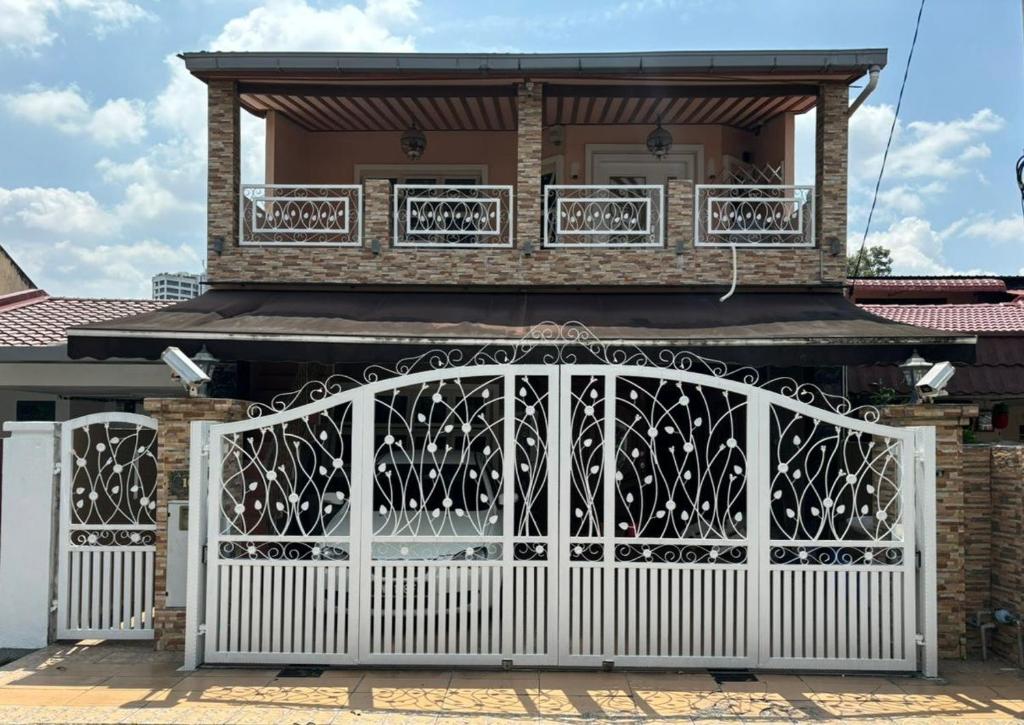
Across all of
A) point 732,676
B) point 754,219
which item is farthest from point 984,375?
point 732,676

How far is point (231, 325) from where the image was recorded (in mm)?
10148

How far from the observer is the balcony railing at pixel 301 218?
1252 cm

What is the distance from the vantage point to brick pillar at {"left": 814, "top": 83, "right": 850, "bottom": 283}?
40.6ft

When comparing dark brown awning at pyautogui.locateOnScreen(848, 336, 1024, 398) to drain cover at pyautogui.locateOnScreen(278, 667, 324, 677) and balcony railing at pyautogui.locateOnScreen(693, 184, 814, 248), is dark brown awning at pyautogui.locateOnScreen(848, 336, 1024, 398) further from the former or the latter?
drain cover at pyautogui.locateOnScreen(278, 667, 324, 677)

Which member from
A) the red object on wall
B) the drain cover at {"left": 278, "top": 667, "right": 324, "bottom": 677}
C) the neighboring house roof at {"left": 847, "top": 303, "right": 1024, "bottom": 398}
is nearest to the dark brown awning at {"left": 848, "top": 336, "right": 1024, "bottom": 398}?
the neighboring house roof at {"left": 847, "top": 303, "right": 1024, "bottom": 398}

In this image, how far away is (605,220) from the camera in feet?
42.3

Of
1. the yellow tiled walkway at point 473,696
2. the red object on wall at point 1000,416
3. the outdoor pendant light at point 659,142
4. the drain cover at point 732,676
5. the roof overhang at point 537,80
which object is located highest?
the roof overhang at point 537,80

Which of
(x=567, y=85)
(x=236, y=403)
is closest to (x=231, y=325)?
(x=236, y=403)

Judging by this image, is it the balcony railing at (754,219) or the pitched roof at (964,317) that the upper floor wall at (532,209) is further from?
the pitched roof at (964,317)

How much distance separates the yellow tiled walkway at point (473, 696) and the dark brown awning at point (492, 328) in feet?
12.0

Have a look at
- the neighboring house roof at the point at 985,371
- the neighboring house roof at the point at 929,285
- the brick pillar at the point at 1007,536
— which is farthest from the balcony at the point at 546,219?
the neighboring house roof at the point at 929,285

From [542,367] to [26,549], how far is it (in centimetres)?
549

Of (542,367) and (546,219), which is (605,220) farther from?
(542,367)

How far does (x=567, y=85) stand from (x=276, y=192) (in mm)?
5313
